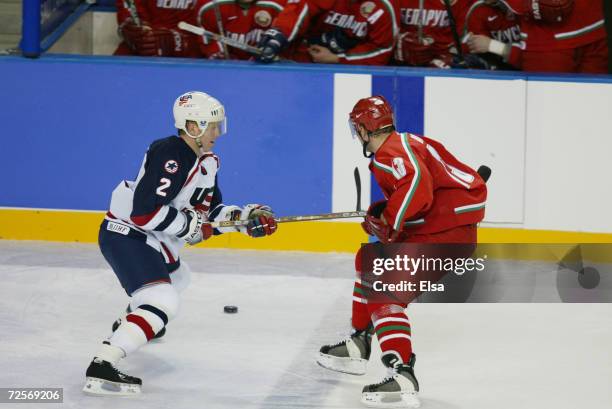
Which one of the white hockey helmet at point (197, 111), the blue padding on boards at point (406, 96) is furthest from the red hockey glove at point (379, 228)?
the blue padding on boards at point (406, 96)

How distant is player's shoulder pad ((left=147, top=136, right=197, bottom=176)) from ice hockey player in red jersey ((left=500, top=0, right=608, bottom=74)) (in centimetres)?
267

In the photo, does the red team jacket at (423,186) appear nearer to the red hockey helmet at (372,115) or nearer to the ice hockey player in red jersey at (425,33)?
the red hockey helmet at (372,115)

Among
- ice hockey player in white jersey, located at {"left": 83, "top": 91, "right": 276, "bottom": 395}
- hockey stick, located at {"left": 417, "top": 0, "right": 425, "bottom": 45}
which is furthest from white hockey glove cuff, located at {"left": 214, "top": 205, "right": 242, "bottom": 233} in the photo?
hockey stick, located at {"left": 417, "top": 0, "right": 425, "bottom": 45}

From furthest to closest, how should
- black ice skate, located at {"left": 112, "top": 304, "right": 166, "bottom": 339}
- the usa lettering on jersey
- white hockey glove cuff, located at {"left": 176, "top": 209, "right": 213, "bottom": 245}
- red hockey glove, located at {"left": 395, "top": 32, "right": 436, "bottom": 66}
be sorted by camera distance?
the usa lettering on jersey, red hockey glove, located at {"left": 395, "top": 32, "right": 436, "bottom": 66}, black ice skate, located at {"left": 112, "top": 304, "right": 166, "bottom": 339}, white hockey glove cuff, located at {"left": 176, "top": 209, "right": 213, "bottom": 245}

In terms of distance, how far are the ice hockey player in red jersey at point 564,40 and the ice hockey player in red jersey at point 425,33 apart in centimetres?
40

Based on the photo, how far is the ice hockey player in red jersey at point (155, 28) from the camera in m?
6.53

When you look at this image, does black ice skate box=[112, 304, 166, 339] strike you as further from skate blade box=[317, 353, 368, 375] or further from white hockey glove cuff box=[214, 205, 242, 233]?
skate blade box=[317, 353, 368, 375]

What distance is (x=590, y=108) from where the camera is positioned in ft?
19.1

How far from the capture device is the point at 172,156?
404 centimetres

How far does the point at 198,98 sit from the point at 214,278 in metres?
1.61

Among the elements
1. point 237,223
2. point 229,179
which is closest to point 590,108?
point 229,179

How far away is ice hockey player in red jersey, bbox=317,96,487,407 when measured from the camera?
3836 mm

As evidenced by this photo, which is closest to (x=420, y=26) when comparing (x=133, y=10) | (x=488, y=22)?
(x=488, y=22)

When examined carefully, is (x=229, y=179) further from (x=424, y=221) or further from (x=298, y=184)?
(x=424, y=221)
